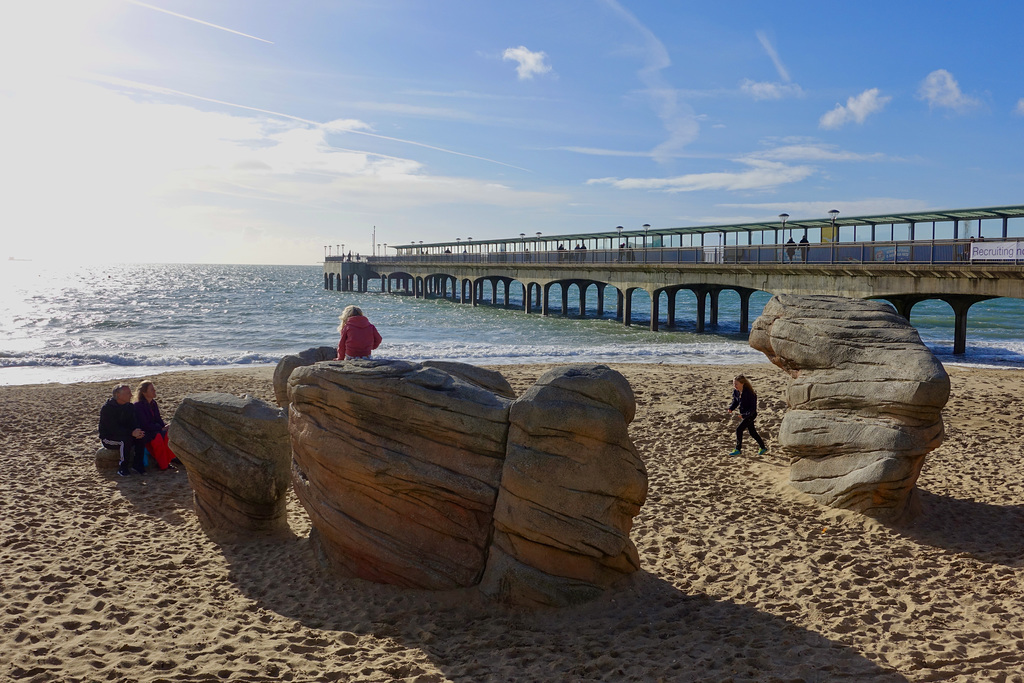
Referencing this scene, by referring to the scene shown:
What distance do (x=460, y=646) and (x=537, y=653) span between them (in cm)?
67

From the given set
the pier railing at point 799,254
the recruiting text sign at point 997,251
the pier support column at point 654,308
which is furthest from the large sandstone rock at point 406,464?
the pier support column at point 654,308

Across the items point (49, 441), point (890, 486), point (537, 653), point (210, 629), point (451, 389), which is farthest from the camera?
point (49, 441)

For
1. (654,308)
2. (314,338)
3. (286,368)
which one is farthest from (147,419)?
(654,308)

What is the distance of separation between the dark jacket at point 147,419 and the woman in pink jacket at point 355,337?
14.6ft

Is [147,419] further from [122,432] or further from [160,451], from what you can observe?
[160,451]

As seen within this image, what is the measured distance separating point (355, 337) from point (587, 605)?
433cm

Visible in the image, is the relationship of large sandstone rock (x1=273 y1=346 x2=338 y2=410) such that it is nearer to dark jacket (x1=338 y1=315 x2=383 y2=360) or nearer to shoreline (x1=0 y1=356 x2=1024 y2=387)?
dark jacket (x1=338 y1=315 x2=383 y2=360)

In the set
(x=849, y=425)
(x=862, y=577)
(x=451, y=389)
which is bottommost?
(x=862, y=577)

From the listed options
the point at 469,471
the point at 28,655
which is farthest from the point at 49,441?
the point at 469,471

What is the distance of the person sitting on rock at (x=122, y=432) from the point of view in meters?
11.1

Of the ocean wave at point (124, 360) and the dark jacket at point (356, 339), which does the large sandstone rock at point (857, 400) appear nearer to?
the dark jacket at point (356, 339)

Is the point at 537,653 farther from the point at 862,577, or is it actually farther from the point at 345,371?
the point at 862,577

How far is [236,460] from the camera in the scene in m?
8.62

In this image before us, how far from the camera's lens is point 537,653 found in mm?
5797
